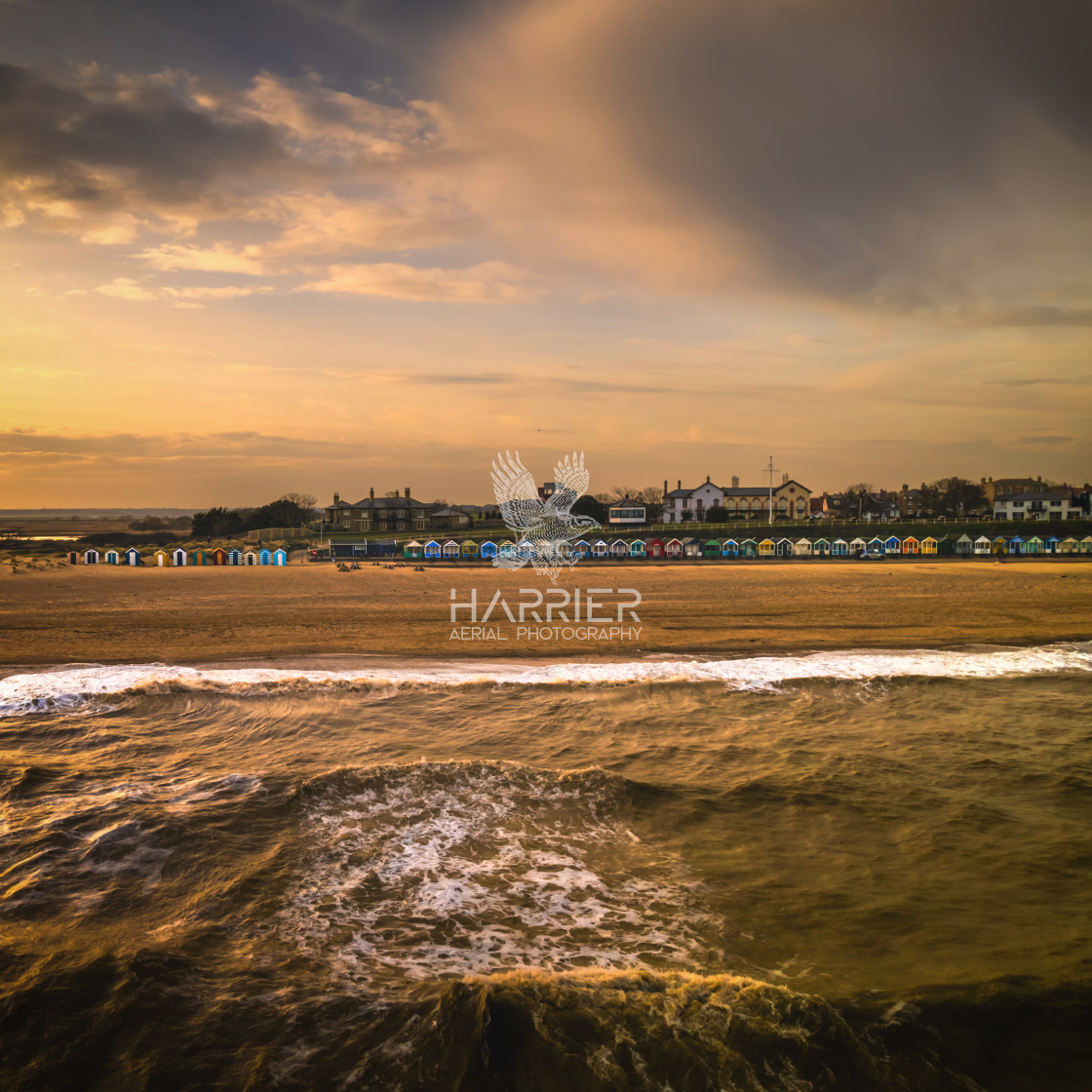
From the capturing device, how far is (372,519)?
90.3 metres

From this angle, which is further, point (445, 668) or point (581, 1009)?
point (445, 668)

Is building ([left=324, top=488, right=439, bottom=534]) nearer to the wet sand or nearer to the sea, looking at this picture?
the wet sand

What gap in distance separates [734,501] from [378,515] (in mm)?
54261

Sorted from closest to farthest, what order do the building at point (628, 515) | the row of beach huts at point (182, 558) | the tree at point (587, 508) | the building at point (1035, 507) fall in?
the row of beach huts at point (182, 558)
the tree at point (587, 508)
the building at point (628, 515)
the building at point (1035, 507)

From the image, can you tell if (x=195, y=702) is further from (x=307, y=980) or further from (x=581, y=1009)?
(x=581, y=1009)

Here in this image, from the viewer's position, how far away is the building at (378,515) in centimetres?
8994

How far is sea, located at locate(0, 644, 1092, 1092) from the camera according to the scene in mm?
3418

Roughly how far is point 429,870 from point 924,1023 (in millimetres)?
3704

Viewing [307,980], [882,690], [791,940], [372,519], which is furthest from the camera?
[372,519]

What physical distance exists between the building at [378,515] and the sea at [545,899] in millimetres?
81262

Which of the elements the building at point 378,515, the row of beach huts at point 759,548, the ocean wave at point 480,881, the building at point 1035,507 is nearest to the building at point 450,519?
the building at point 378,515

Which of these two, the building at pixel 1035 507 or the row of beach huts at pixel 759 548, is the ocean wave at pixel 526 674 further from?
the building at pixel 1035 507

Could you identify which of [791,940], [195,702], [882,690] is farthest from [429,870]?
[882,690]

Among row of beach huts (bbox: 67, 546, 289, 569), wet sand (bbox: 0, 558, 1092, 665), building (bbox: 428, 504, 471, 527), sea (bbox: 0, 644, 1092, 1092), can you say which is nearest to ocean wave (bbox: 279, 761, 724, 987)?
sea (bbox: 0, 644, 1092, 1092)
